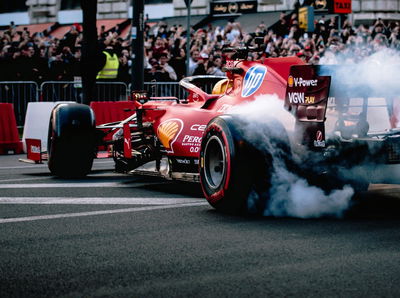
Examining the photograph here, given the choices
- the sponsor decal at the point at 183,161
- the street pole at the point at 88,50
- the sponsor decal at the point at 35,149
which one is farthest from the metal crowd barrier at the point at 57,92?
the sponsor decal at the point at 183,161

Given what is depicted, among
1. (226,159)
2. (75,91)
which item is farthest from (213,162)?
(75,91)

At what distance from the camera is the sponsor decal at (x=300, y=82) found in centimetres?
→ 668

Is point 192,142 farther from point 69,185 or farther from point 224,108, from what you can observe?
point 69,185

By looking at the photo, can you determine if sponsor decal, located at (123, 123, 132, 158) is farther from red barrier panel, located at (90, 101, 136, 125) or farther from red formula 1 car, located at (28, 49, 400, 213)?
red barrier panel, located at (90, 101, 136, 125)

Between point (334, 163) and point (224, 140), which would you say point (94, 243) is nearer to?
point (224, 140)

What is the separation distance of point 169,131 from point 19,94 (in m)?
9.68

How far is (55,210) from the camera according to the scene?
7.34 metres

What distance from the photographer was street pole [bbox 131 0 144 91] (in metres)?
16.7

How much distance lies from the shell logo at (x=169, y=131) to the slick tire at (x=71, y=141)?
4.85ft

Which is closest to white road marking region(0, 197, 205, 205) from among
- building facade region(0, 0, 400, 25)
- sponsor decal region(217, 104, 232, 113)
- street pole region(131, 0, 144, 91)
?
sponsor decal region(217, 104, 232, 113)

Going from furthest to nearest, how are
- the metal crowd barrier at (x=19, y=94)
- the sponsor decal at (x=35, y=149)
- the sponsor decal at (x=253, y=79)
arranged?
1. the metal crowd barrier at (x=19, y=94)
2. the sponsor decal at (x=35, y=149)
3. the sponsor decal at (x=253, y=79)

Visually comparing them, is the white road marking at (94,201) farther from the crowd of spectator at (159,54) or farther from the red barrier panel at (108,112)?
the crowd of spectator at (159,54)

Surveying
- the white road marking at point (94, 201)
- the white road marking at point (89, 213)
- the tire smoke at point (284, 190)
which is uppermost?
the tire smoke at point (284, 190)

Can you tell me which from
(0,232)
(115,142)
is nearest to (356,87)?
(0,232)
